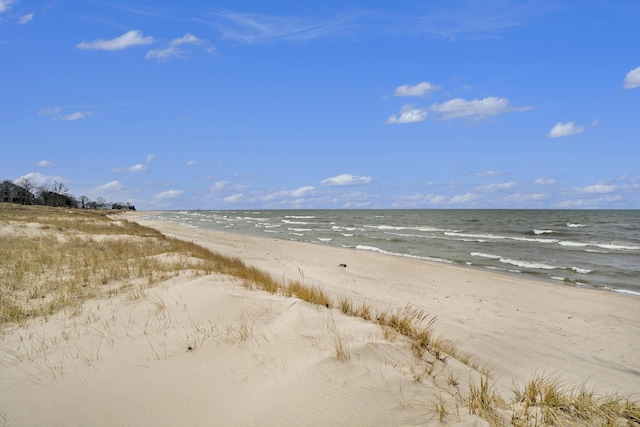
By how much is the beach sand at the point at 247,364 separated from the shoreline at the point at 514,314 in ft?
0.22

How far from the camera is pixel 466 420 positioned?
357 centimetres

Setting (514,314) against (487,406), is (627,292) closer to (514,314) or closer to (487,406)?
(514,314)

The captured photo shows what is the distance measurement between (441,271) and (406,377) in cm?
1563

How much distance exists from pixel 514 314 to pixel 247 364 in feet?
32.0

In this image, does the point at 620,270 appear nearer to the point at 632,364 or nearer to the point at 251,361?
the point at 632,364

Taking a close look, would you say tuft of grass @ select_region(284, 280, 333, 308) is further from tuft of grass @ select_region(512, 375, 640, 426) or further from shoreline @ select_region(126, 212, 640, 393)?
tuft of grass @ select_region(512, 375, 640, 426)

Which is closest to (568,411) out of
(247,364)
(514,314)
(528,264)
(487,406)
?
(487,406)

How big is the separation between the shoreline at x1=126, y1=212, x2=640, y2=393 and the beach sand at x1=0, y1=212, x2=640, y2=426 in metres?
0.07

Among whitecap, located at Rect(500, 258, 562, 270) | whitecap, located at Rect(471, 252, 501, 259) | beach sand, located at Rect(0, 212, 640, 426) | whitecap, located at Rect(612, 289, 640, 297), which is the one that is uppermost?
beach sand, located at Rect(0, 212, 640, 426)

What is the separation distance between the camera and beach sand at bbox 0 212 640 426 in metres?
3.84

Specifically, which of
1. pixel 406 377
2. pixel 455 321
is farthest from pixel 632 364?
pixel 406 377

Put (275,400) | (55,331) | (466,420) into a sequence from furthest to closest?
(55,331) → (275,400) → (466,420)

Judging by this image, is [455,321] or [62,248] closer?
[455,321]

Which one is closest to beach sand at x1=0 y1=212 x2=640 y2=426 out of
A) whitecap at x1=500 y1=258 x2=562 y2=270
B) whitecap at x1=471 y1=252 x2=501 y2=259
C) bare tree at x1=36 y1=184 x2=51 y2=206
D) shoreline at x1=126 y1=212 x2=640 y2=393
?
shoreline at x1=126 y1=212 x2=640 y2=393
